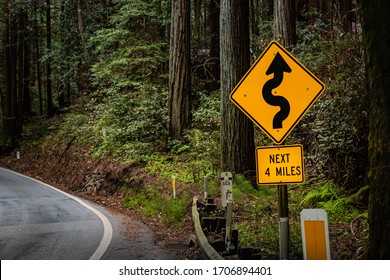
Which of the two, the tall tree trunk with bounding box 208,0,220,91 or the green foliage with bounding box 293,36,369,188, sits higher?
the tall tree trunk with bounding box 208,0,220,91

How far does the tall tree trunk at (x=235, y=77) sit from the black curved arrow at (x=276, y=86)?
15.8ft

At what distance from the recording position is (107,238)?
7191 millimetres

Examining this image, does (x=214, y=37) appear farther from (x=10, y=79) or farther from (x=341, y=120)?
(x=10, y=79)

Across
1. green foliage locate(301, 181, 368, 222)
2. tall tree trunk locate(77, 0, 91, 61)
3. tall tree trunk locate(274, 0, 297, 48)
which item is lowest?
green foliage locate(301, 181, 368, 222)

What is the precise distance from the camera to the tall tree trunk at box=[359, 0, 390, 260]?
11.8 feet

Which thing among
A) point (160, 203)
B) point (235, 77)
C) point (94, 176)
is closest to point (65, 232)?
point (160, 203)

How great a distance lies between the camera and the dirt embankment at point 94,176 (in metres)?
8.23

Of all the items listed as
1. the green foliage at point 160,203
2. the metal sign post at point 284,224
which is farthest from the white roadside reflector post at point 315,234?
the green foliage at point 160,203

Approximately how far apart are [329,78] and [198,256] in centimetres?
510

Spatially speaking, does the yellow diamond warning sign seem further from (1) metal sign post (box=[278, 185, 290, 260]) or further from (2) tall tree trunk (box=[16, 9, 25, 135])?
(2) tall tree trunk (box=[16, 9, 25, 135])

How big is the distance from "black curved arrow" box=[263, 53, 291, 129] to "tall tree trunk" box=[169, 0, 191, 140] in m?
9.50

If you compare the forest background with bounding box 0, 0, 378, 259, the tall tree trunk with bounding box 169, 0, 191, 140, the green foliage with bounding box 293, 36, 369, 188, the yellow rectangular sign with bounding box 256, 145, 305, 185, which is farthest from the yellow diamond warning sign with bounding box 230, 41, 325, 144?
the tall tree trunk with bounding box 169, 0, 191, 140
